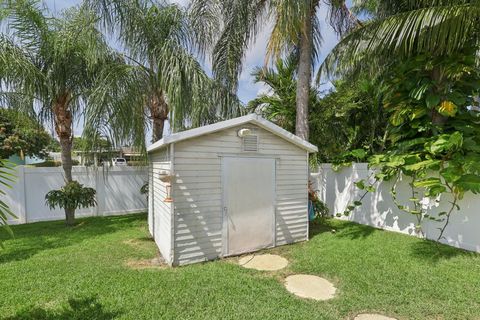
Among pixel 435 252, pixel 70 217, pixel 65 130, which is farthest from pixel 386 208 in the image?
pixel 65 130

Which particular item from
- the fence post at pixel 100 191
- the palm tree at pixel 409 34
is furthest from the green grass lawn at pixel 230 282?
the palm tree at pixel 409 34

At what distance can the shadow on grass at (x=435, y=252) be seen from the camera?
500 cm

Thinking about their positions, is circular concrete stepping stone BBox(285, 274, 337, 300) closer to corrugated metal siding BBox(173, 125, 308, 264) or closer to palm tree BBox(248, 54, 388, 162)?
corrugated metal siding BBox(173, 125, 308, 264)

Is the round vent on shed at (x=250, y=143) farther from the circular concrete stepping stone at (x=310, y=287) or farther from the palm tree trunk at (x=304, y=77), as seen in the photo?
the palm tree trunk at (x=304, y=77)

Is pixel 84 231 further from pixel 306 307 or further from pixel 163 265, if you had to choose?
A: pixel 306 307

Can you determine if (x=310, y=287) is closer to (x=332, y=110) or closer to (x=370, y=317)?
(x=370, y=317)

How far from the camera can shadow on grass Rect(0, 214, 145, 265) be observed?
5461 millimetres

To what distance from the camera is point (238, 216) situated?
530 cm

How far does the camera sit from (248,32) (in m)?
7.58

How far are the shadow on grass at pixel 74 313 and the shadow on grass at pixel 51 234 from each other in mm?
2265

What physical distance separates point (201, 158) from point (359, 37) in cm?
420

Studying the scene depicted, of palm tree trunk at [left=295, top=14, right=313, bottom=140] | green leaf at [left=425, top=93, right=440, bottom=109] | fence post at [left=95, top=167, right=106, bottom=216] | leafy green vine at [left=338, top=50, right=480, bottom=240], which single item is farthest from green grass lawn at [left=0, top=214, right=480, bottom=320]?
palm tree trunk at [left=295, top=14, right=313, bottom=140]

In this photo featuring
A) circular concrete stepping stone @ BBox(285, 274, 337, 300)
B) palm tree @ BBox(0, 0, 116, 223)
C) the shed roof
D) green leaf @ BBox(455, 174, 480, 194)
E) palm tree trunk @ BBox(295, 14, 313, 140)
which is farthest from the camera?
palm tree trunk @ BBox(295, 14, 313, 140)

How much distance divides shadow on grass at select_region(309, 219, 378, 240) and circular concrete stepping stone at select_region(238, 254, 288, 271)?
5.71ft
